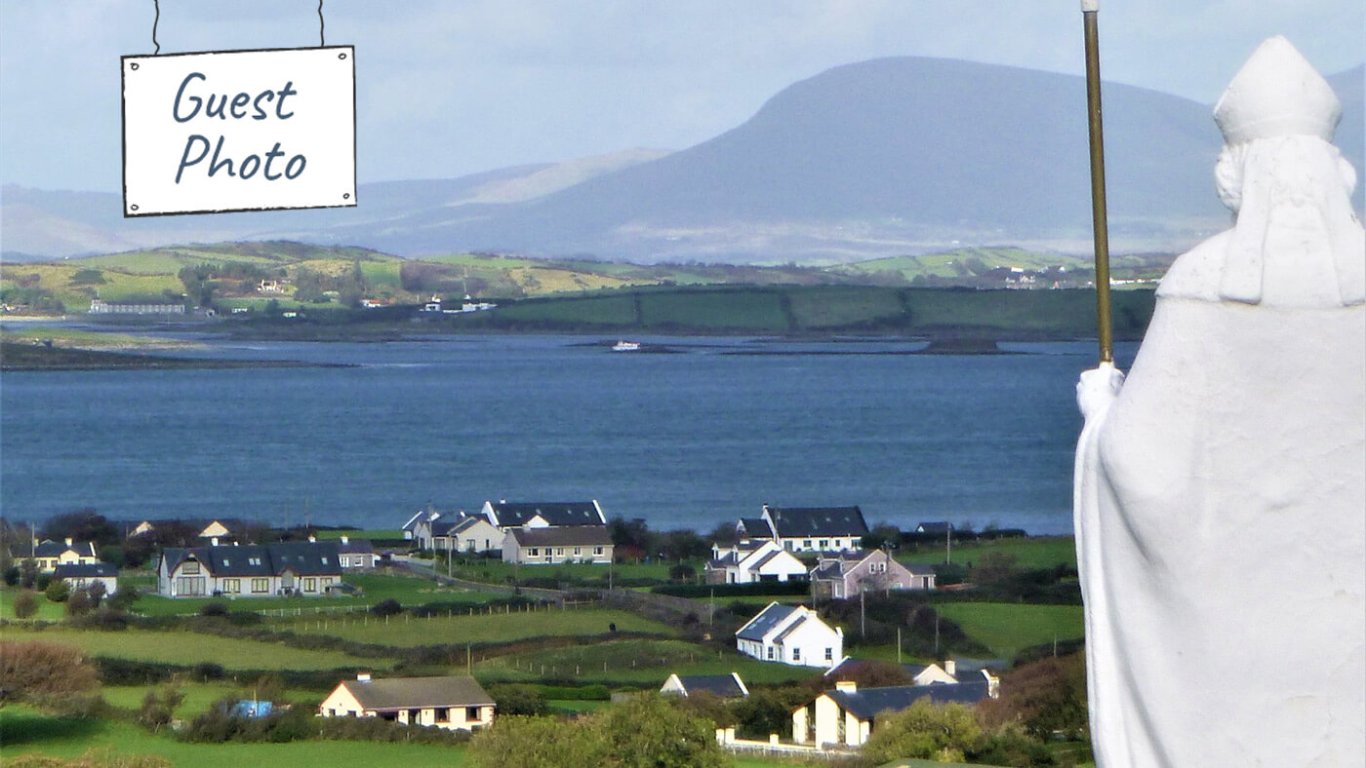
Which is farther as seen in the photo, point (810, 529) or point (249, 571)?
point (810, 529)

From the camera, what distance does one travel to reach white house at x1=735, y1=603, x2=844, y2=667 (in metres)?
36.0

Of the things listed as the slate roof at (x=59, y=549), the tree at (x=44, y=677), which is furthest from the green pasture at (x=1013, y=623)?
the slate roof at (x=59, y=549)

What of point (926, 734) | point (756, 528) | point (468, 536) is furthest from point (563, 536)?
point (926, 734)

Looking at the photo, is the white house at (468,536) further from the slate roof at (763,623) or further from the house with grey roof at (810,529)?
the slate roof at (763,623)

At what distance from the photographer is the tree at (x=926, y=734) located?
21.7 meters

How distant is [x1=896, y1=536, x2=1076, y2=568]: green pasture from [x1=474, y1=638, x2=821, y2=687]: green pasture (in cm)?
1122

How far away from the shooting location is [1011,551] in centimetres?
4816

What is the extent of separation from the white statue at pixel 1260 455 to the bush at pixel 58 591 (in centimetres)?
3950

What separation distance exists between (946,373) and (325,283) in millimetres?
46757

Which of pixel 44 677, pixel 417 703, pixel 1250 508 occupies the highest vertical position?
pixel 1250 508

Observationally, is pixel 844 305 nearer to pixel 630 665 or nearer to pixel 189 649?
pixel 189 649

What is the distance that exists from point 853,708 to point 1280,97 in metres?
23.4

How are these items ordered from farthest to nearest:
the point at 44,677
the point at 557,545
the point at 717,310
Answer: the point at 717,310, the point at 557,545, the point at 44,677

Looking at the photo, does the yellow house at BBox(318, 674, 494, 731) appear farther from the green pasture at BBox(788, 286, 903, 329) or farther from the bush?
the green pasture at BBox(788, 286, 903, 329)
